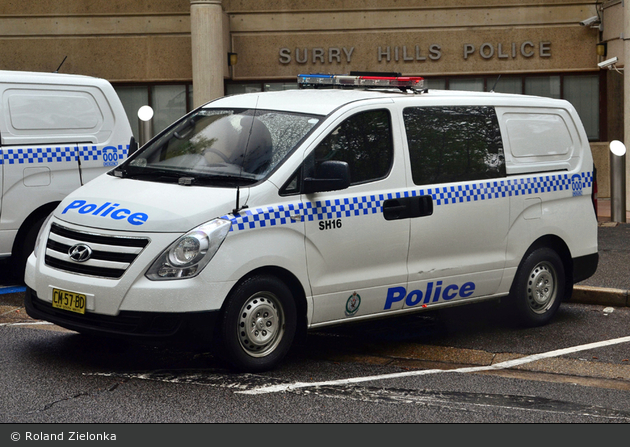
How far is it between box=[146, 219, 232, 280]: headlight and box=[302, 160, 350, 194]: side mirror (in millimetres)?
778

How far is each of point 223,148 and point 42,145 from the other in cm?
337

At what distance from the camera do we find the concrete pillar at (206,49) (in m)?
18.3

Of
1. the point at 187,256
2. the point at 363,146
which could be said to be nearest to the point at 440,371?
the point at 363,146

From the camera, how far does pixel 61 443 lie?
4.54 m

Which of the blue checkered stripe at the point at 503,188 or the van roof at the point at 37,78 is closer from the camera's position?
the blue checkered stripe at the point at 503,188

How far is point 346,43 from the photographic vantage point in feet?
63.2

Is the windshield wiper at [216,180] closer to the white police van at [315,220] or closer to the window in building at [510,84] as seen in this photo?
the white police van at [315,220]

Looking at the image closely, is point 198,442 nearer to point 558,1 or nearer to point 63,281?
point 63,281

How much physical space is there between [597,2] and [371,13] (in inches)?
180

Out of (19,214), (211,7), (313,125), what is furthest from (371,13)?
(313,125)

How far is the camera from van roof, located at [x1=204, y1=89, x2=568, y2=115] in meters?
6.47

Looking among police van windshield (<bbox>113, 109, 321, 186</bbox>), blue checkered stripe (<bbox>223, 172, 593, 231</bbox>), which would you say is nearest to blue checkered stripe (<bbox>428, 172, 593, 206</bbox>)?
blue checkered stripe (<bbox>223, 172, 593, 231</bbox>)

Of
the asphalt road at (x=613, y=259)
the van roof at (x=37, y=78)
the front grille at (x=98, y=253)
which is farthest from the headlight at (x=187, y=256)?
the asphalt road at (x=613, y=259)

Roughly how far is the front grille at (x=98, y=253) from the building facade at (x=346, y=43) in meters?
13.3
